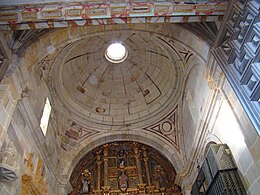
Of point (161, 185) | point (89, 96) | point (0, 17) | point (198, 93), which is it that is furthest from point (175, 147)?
point (0, 17)

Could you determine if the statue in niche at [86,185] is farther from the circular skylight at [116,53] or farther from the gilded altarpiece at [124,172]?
the circular skylight at [116,53]

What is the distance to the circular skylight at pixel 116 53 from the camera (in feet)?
44.8

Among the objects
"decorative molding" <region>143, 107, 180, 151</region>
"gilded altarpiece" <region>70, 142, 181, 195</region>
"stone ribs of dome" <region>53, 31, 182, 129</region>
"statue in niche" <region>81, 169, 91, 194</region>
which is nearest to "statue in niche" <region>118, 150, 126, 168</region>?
"gilded altarpiece" <region>70, 142, 181, 195</region>

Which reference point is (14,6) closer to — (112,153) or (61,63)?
(61,63)

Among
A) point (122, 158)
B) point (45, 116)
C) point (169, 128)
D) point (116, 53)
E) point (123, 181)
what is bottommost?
point (123, 181)

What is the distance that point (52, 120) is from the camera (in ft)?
34.4

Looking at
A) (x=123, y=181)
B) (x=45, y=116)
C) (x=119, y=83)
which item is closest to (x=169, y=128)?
(x=123, y=181)

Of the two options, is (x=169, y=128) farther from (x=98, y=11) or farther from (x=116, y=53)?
(x=98, y=11)

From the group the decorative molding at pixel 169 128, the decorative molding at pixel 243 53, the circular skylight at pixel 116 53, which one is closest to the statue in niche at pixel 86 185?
the decorative molding at pixel 169 128

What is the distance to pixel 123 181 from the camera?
37.0 feet

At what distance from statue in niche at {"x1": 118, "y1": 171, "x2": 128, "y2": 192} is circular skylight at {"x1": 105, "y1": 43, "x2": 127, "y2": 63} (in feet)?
17.7

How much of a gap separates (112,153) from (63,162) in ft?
7.47

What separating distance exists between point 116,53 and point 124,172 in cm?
583

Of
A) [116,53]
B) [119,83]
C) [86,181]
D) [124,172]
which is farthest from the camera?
[116,53]
